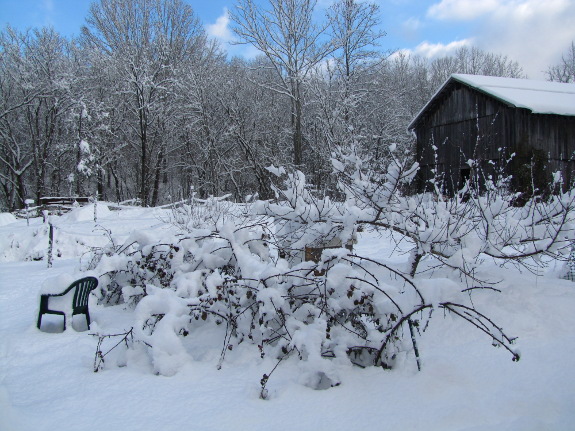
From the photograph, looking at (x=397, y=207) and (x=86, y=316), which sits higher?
(x=397, y=207)

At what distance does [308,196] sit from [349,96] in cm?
1659

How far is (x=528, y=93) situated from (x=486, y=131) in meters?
3.03

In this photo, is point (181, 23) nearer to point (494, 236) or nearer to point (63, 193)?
point (63, 193)

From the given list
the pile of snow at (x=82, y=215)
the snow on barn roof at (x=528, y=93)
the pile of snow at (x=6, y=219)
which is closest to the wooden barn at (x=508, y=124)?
the snow on barn roof at (x=528, y=93)

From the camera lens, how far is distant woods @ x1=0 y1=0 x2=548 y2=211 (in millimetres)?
20859

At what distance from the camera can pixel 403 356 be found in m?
3.52

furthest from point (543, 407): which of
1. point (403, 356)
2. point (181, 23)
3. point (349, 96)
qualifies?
point (181, 23)

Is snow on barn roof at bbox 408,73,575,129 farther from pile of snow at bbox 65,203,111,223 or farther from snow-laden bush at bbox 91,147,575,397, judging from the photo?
pile of snow at bbox 65,203,111,223

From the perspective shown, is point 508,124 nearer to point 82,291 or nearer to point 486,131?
point 486,131

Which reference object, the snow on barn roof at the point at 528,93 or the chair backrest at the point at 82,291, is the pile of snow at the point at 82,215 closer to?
the chair backrest at the point at 82,291

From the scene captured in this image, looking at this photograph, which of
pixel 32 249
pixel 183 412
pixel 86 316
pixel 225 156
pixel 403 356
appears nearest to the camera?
pixel 183 412

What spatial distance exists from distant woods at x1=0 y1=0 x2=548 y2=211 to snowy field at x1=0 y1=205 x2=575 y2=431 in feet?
48.0

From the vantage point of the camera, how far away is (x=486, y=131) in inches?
642

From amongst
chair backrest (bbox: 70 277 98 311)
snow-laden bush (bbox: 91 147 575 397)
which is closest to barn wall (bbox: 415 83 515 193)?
snow-laden bush (bbox: 91 147 575 397)
